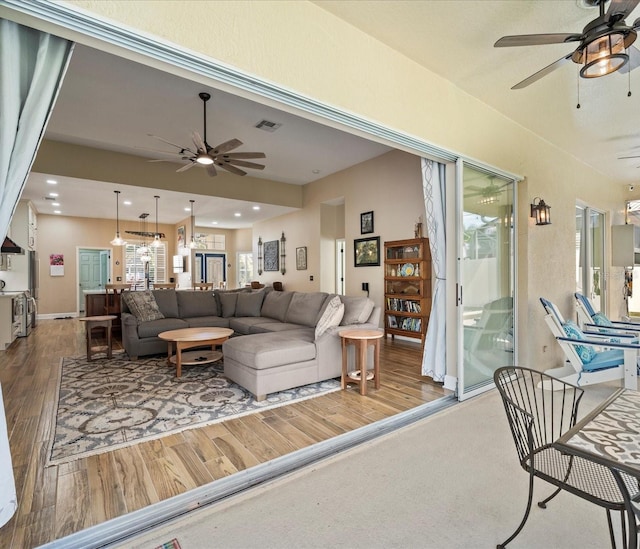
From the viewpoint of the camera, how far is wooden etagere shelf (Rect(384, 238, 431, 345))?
566cm

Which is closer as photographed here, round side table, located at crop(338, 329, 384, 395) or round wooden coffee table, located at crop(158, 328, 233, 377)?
round side table, located at crop(338, 329, 384, 395)

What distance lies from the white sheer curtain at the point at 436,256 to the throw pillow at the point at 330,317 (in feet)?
3.36

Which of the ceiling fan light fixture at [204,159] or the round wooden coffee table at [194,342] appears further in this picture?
the ceiling fan light fixture at [204,159]

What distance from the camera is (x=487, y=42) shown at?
2611mm

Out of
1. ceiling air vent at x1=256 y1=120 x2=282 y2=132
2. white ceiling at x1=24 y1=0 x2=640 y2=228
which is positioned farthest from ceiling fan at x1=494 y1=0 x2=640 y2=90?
ceiling air vent at x1=256 y1=120 x2=282 y2=132

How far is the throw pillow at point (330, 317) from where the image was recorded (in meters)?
3.74

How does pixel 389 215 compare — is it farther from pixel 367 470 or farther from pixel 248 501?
pixel 248 501

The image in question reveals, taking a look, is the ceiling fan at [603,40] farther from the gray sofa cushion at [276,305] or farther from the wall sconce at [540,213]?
the gray sofa cushion at [276,305]

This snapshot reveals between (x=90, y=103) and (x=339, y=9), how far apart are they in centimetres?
365

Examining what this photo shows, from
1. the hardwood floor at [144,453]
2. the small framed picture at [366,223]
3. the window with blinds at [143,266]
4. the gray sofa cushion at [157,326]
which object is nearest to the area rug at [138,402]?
the hardwood floor at [144,453]

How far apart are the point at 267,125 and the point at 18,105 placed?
3.81 m

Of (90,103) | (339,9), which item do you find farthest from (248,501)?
(90,103)

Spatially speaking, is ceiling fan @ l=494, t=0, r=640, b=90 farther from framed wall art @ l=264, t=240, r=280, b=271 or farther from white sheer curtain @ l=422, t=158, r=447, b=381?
framed wall art @ l=264, t=240, r=280, b=271

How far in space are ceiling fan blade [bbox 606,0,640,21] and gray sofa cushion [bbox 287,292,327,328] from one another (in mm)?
3836
